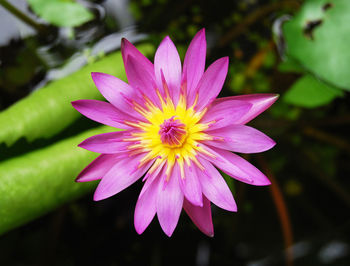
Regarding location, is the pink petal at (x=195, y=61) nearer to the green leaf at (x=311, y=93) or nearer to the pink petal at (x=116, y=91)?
the pink petal at (x=116, y=91)

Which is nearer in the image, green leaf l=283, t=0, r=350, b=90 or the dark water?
green leaf l=283, t=0, r=350, b=90

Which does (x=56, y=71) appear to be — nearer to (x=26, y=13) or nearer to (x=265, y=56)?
(x=26, y=13)

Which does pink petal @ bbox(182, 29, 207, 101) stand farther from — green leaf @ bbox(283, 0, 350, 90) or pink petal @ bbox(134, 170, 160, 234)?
green leaf @ bbox(283, 0, 350, 90)

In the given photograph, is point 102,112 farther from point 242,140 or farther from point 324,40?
point 324,40

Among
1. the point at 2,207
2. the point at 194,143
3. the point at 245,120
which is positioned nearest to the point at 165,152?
the point at 194,143

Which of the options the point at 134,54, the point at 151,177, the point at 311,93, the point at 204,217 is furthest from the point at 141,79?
the point at 311,93

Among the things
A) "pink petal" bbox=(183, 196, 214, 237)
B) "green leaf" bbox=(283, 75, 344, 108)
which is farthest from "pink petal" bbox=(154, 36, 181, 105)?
"green leaf" bbox=(283, 75, 344, 108)

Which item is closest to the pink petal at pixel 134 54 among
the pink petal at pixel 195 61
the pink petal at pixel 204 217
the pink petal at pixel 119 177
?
the pink petal at pixel 195 61
